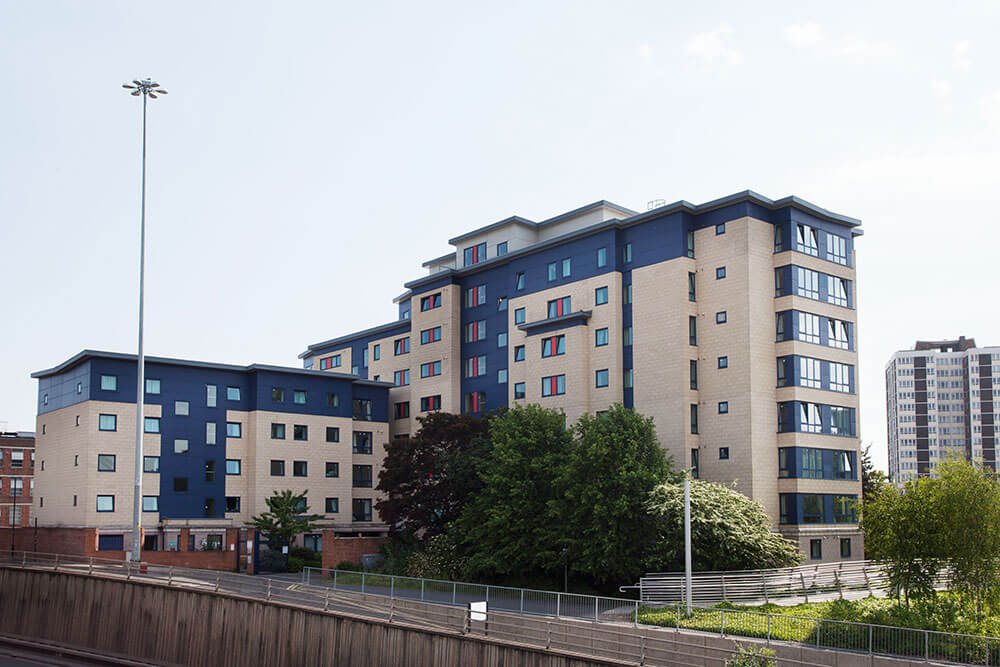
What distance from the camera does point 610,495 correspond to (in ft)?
149

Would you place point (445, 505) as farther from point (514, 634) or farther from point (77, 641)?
point (514, 634)

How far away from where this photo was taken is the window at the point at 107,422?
6097 cm

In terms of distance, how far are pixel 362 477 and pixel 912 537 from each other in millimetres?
48389

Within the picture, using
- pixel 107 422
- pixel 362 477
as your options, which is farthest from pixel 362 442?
pixel 107 422

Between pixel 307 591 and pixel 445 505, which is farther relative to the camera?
pixel 445 505

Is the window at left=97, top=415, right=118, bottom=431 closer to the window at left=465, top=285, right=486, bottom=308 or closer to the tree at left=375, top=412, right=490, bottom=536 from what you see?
the tree at left=375, top=412, right=490, bottom=536

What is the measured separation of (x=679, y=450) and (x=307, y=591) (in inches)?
976

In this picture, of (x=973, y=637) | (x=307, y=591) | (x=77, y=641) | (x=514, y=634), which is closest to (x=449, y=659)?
(x=514, y=634)

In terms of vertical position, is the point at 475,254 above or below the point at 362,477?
above

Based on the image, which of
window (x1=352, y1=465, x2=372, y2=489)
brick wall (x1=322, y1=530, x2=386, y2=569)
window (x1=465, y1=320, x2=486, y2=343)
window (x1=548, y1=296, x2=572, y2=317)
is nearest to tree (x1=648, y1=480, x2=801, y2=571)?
window (x1=548, y1=296, x2=572, y2=317)

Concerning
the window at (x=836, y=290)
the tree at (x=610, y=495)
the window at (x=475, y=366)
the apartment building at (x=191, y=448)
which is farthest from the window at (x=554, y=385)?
the apartment building at (x=191, y=448)

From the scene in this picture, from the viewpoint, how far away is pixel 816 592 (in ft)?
141

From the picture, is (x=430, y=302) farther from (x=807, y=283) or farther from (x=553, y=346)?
(x=807, y=283)

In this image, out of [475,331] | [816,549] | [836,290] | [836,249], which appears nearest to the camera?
[816,549]
